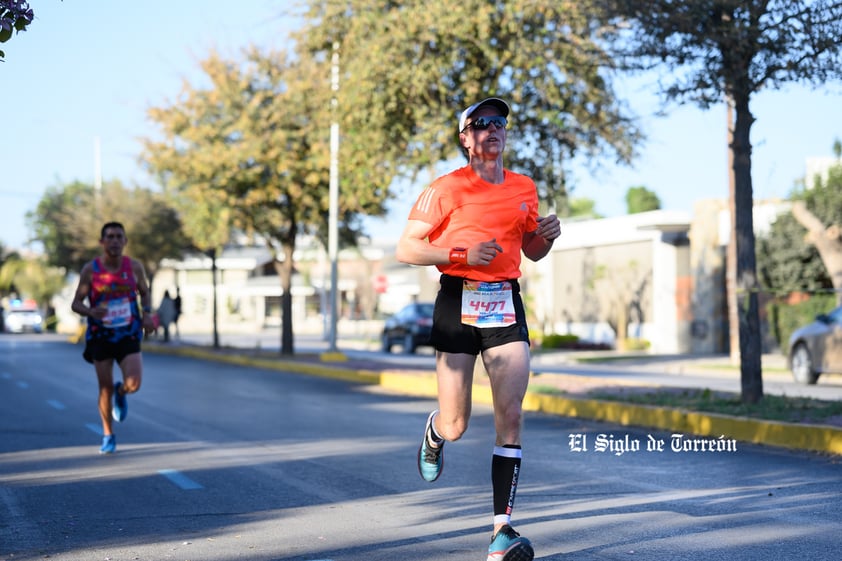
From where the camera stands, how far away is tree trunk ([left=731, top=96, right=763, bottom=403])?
520 inches

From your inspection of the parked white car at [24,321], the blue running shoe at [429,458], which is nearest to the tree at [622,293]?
the blue running shoe at [429,458]

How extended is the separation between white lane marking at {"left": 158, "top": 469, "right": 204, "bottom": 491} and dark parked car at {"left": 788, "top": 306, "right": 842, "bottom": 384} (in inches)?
527

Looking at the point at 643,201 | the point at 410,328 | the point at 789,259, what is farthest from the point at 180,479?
the point at 643,201

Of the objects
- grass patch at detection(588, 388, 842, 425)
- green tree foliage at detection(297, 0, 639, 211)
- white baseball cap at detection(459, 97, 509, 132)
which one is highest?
green tree foliage at detection(297, 0, 639, 211)

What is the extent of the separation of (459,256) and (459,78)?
14.0m

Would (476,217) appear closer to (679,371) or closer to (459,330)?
(459,330)

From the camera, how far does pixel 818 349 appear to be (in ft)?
67.3

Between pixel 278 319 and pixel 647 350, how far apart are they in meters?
50.7

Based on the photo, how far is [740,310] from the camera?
44.0ft

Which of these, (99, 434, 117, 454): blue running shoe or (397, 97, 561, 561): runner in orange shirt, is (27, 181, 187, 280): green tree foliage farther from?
(397, 97, 561, 561): runner in orange shirt

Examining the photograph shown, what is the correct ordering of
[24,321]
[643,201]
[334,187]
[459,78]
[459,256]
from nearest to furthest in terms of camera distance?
[459,256] → [459,78] → [334,187] → [24,321] → [643,201]

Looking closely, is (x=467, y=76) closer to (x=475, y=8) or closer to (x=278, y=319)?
(x=475, y=8)

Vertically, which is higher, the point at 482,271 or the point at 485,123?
the point at 485,123

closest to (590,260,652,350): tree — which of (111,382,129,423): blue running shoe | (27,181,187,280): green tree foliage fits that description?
(27,181,187,280): green tree foliage
